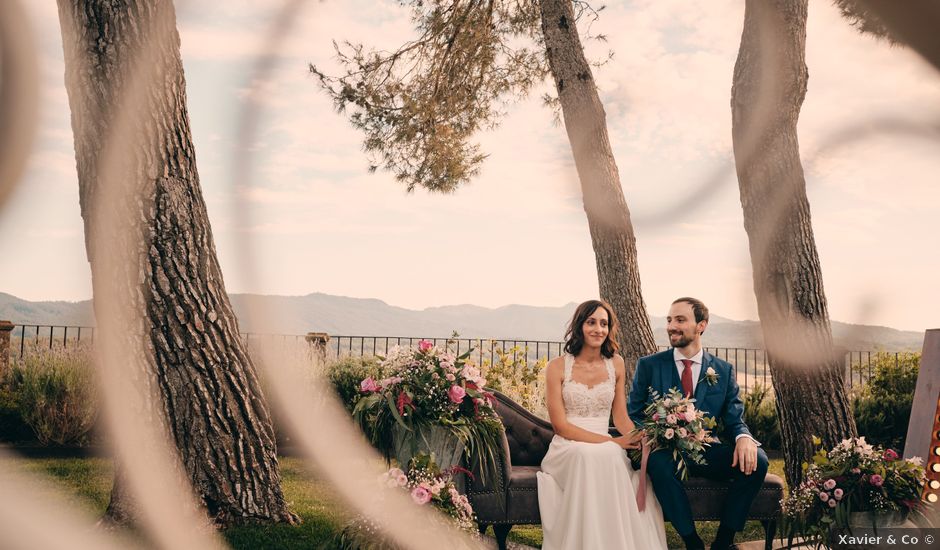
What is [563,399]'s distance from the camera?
172 inches

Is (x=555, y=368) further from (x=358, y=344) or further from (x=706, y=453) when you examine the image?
(x=358, y=344)

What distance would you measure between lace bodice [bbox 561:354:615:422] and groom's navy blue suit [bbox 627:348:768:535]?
16 cm

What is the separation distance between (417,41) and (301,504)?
5.98m

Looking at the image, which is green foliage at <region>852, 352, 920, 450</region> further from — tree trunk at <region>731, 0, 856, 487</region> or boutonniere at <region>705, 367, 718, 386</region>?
boutonniere at <region>705, 367, 718, 386</region>

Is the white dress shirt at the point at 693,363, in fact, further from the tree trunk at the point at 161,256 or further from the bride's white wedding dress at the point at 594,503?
the tree trunk at the point at 161,256

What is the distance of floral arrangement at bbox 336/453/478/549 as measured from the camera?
3.53 m

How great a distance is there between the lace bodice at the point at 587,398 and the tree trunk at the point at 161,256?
189 cm

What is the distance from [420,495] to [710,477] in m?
1.70

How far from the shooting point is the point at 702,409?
430 centimetres

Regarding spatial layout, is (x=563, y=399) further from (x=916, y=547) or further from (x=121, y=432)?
(x=121, y=432)

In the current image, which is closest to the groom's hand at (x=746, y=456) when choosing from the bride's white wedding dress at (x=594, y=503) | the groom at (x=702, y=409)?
the groom at (x=702, y=409)

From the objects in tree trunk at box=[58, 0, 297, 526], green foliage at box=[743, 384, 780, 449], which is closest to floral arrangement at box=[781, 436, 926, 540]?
tree trunk at box=[58, 0, 297, 526]

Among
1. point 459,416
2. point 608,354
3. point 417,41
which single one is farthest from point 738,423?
point 417,41

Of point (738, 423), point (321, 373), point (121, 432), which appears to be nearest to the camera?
point (738, 423)
